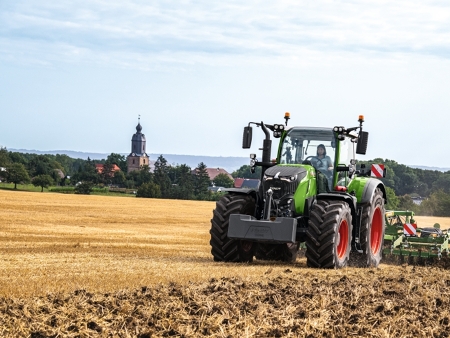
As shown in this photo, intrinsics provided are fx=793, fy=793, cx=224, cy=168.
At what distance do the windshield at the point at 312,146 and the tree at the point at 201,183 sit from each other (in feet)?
175

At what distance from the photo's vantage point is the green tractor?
495 inches

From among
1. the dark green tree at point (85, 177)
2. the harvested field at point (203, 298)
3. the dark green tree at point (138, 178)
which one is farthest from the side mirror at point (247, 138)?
the dark green tree at point (138, 178)

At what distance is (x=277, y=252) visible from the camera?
14773 mm

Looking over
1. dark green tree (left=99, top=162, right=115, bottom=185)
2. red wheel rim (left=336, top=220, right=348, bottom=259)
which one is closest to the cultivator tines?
red wheel rim (left=336, top=220, right=348, bottom=259)

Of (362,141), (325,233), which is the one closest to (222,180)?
(362,141)

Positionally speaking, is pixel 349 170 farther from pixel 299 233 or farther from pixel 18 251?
pixel 18 251

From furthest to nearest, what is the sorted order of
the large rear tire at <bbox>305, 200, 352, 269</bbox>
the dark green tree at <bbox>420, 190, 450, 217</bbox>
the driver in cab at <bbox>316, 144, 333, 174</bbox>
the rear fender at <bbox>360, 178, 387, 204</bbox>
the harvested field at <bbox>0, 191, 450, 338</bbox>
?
1. the dark green tree at <bbox>420, 190, 450, 217</bbox>
2. the rear fender at <bbox>360, 178, 387, 204</bbox>
3. the driver in cab at <bbox>316, 144, 333, 174</bbox>
4. the large rear tire at <bbox>305, 200, 352, 269</bbox>
5. the harvested field at <bbox>0, 191, 450, 338</bbox>

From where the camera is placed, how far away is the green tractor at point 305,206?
12.6 m

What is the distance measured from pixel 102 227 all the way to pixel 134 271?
588 inches

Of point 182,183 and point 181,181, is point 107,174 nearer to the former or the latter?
point 181,181

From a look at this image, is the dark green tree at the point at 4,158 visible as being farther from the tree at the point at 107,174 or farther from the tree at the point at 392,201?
the tree at the point at 392,201

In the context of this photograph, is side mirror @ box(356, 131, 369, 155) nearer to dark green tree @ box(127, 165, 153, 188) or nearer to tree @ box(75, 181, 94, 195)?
tree @ box(75, 181, 94, 195)

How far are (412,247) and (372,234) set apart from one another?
4.49 feet

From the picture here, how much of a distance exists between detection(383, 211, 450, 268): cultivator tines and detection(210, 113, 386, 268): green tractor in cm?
121
